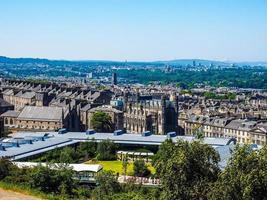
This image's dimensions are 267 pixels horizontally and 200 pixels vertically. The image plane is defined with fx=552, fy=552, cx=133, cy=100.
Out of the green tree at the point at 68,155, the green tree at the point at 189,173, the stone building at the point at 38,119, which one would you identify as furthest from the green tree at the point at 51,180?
the stone building at the point at 38,119

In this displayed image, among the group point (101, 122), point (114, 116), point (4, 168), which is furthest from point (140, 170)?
point (114, 116)

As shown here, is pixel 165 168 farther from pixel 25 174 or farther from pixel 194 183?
pixel 25 174

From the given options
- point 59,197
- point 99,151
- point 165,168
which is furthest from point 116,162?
point 165,168

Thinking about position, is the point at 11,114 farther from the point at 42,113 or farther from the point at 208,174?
the point at 208,174

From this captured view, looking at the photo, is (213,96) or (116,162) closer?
(116,162)

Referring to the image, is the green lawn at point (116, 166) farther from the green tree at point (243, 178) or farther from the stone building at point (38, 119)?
the green tree at point (243, 178)

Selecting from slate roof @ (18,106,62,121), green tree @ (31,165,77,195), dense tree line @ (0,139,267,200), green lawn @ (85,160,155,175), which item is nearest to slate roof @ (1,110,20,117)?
slate roof @ (18,106,62,121)

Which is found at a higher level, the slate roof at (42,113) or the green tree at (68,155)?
the slate roof at (42,113)
